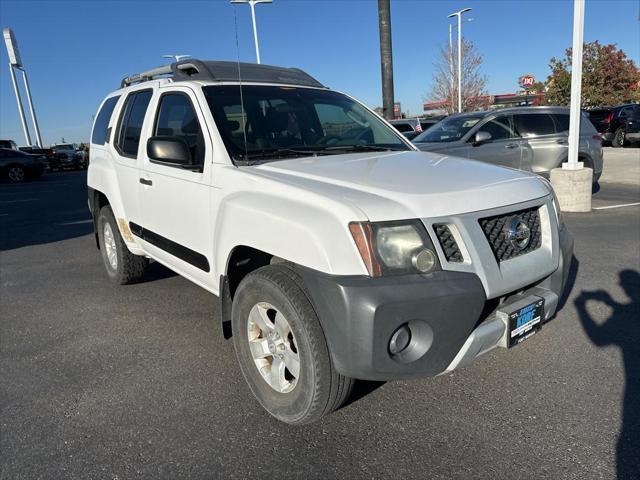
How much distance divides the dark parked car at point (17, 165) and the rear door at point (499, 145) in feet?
60.2

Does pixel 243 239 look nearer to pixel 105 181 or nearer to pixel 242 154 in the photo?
pixel 242 154

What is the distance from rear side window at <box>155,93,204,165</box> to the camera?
3324 mm

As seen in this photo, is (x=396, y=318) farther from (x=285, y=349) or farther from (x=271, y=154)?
(x=271, y=154)

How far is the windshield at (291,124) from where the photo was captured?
326cm

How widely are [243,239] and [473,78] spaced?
129 ft

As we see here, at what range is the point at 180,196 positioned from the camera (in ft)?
11.3

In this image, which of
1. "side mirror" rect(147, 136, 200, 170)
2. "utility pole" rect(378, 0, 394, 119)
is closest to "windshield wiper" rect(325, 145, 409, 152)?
"side mirror" rect(147, 136, 200, 170)

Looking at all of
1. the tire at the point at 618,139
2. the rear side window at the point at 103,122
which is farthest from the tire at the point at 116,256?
the tire at the point at 618,139

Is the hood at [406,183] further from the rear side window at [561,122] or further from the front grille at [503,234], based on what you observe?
the rear side window at [561,122]

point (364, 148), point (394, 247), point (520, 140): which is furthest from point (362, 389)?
point (520, 140)

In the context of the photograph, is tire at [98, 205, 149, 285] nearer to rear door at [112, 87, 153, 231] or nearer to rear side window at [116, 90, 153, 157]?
rear door at [112, 87, 153, 231]

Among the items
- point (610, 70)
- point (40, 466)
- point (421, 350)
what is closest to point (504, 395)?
point (421, 350)

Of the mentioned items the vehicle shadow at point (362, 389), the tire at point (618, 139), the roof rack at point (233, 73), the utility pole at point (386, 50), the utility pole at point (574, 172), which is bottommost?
the tire at point (618, 139)

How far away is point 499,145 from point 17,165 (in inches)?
745
